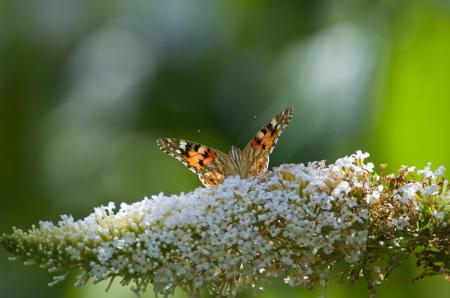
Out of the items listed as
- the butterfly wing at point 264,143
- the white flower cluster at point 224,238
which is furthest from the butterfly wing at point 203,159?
the white flower cluster at point 224,238

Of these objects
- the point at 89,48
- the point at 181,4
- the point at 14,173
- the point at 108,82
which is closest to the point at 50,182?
the point at 14,173

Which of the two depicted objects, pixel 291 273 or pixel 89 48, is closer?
pixel 291 273

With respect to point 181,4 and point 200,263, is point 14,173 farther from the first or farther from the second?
point 200,263

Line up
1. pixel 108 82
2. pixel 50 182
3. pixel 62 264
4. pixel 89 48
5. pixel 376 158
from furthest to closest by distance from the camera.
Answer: pixel 89 48 < pixel 108 82 < pixel 50 182 < pixel 376 158 < pixel 62 264

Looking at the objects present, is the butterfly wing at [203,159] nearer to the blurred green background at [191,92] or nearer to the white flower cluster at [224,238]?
the blurred green background at [191,92]

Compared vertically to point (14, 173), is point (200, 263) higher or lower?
lower

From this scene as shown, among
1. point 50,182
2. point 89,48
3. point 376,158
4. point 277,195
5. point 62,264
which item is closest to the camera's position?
point 62,264
